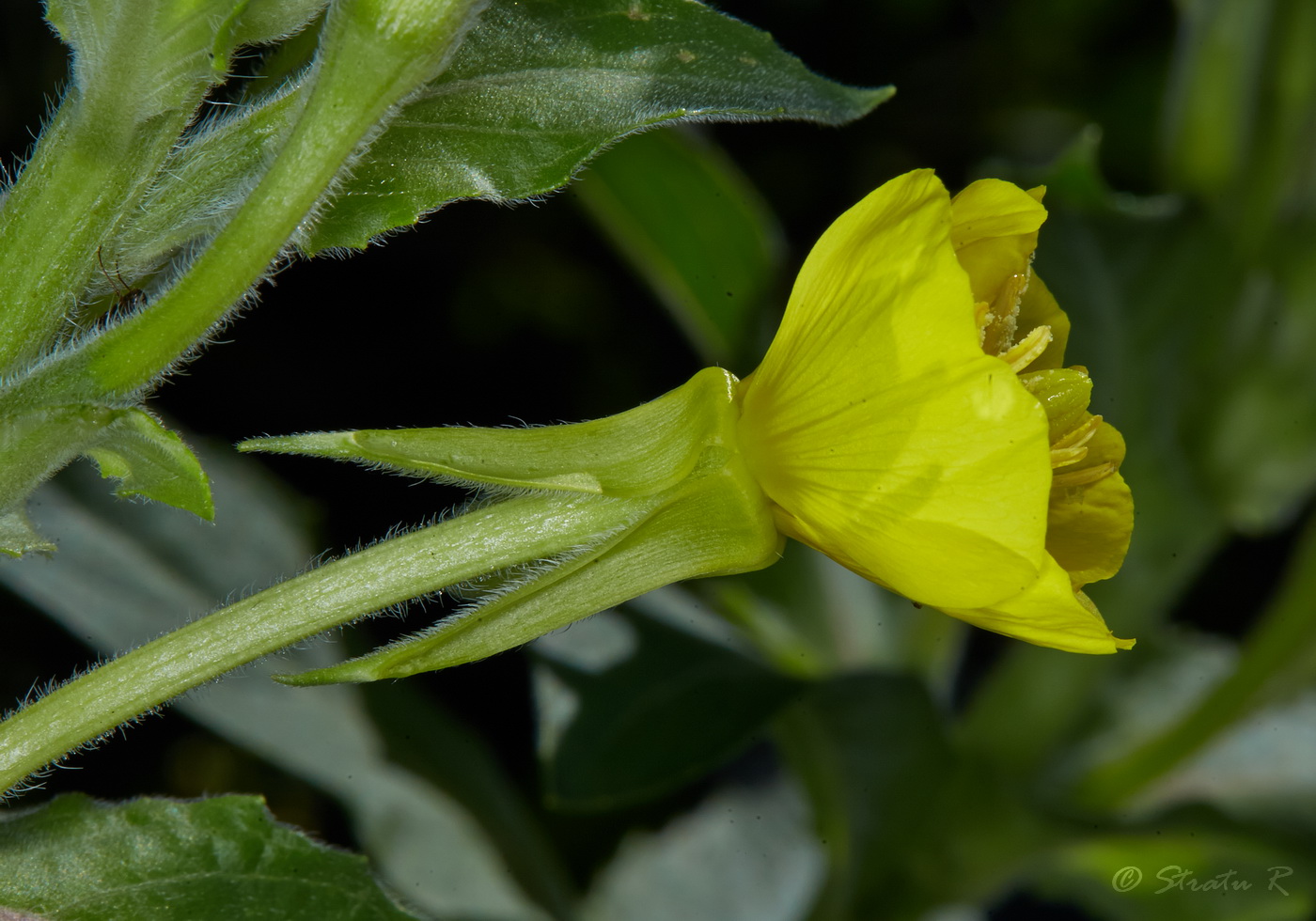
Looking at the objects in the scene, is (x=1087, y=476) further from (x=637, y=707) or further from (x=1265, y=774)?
(x=1265, y=774)

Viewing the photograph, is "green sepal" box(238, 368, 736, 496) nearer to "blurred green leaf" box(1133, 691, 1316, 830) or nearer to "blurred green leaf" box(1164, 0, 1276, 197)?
"blurred green leaf" box(1164, 0, 1276, 197)

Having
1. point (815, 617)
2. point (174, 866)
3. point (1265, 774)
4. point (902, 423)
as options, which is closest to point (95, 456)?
point (174, 866)

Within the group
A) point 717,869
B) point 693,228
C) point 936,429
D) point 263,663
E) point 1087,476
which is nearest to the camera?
point 936,429

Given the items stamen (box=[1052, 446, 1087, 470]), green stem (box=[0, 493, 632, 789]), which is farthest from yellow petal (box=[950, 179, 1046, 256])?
green stem (box=[0, 493, 632, 789])

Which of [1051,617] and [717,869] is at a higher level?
[1051,617]

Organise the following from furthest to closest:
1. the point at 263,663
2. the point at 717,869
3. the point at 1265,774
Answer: the point at 717,869 → the point at 1265,774 → the point at 263,663

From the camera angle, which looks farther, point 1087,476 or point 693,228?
point 693,228

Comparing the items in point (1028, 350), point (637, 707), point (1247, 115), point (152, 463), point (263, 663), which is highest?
point (152, 463)

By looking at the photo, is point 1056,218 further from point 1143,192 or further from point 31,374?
point 31,374

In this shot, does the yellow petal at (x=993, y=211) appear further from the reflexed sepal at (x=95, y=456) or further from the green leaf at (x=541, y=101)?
the reflexed sepal at (x=95, y=456)
